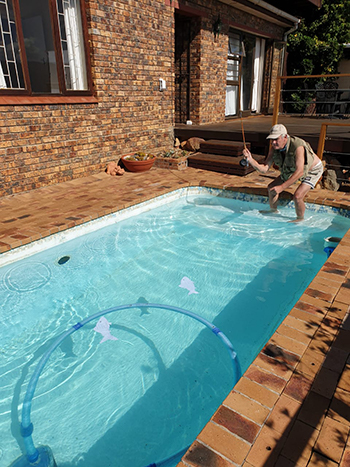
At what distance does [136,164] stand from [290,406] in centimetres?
658

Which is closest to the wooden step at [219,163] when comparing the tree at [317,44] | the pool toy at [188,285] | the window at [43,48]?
the window at [43,48]

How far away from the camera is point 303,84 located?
1448 centimetres

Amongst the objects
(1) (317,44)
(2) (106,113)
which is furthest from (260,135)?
(1) (317,44)

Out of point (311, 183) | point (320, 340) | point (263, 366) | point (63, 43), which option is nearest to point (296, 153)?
point (311, 183)

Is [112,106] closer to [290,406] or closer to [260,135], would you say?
[260,135]

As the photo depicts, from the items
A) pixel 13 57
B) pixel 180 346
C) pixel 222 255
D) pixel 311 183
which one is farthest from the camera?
pixel 13 57

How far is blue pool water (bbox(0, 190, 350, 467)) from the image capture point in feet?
7.77

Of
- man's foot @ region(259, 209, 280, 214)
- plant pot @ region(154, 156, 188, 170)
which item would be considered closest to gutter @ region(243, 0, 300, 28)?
plant pot @ region(154, 156, 188, 170)

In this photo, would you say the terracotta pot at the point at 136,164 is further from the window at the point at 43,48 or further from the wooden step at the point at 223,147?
the window at the point at 43,48

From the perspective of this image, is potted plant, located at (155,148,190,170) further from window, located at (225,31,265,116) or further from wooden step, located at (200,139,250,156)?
window, located at (225,31,265,116)

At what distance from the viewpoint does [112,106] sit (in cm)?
745

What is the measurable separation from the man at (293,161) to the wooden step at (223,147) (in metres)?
2.56

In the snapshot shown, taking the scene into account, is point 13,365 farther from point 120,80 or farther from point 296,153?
point 120,80

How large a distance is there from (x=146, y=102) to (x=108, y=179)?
244 centimetres
